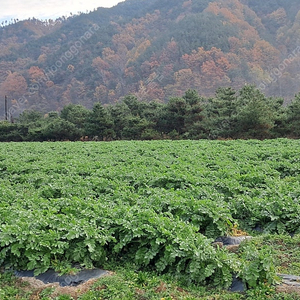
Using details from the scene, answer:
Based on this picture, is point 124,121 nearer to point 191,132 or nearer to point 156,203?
point 191,132

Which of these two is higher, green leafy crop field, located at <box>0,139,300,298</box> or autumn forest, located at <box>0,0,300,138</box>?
autumn forest, located at <box>0,0,300,138</box>

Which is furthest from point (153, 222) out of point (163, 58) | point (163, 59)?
point (163, 58)

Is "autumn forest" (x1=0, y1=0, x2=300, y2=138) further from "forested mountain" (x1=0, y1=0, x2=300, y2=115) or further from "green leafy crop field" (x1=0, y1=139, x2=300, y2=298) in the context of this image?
"green leafy crop field" (x1=0, y1=139, x2=300, y2=298)

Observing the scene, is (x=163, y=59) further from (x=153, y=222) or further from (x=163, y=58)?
(x=153, y=222)


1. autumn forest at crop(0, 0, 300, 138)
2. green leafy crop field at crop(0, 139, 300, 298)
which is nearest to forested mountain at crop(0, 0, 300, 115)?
autumn forest at crop(0, 0, 300, 138)

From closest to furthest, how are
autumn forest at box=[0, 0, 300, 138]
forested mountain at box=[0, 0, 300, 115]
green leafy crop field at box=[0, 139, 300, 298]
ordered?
1. green leafy crop field at box=[0, 139, 300, 298]
2. autumn forest at box=[0, 0, 300, 138]
3. forested mountain at box=[0, 0, 300, 115]

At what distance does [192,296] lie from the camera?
428 centimetres

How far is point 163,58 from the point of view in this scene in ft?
238

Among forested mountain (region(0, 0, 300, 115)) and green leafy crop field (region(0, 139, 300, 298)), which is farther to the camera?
forested mountain (region(0, 0, 300, 115))

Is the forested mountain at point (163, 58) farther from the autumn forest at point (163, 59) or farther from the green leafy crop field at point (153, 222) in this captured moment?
the green leafy crop field at point (153, 222)

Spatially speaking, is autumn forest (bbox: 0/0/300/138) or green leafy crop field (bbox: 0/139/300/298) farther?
autumn forest (bbox: 0/0/300/138)

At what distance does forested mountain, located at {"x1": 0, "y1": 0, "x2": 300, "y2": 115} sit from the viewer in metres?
65.8

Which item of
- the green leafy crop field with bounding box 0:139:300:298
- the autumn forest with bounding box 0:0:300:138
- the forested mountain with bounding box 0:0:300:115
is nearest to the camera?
the green leafy crop field with bounding box 0:139:300:298

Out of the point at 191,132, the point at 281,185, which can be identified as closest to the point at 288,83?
the point at 191,132
